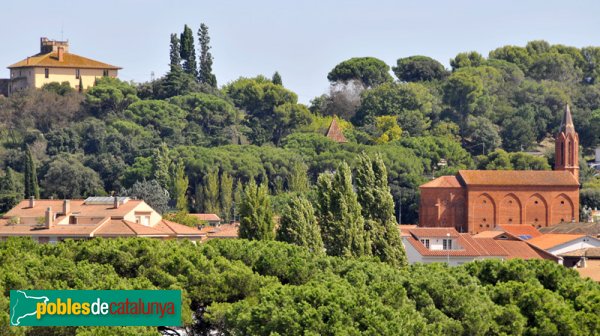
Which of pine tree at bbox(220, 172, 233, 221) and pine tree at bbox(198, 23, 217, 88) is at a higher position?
pine tree at bbox(198, 23, 217, 88)

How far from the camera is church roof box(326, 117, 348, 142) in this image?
400 ft

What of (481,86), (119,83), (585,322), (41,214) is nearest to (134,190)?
(41,214)

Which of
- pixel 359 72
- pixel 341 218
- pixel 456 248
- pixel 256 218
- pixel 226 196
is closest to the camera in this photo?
pixel 341 218

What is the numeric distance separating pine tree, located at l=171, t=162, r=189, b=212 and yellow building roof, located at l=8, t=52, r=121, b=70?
24.5 metres

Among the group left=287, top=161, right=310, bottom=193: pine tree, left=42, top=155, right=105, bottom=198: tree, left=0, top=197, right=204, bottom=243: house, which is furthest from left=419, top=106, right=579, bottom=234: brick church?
left=0, top=197, right=204, bottom=243: house

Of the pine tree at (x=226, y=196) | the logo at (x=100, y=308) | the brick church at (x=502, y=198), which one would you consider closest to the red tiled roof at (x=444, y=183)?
the brick church at (x=502, y=198)

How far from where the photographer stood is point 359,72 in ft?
449

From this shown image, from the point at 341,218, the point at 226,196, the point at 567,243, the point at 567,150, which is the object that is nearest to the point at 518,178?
the point at 567,150

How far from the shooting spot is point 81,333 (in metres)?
34.7

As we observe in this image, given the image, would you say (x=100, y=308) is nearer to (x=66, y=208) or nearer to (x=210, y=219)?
(x=66, y=208)

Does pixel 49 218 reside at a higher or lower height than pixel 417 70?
lower

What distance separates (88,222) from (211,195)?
23.5 meters

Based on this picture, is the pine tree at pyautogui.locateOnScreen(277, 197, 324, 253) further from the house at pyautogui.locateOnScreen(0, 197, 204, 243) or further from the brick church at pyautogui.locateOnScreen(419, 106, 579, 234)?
the brick church at pyautogui.locateOnScreen(419, 106, 579, 234)

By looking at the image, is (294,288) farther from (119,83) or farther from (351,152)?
(119,83)
